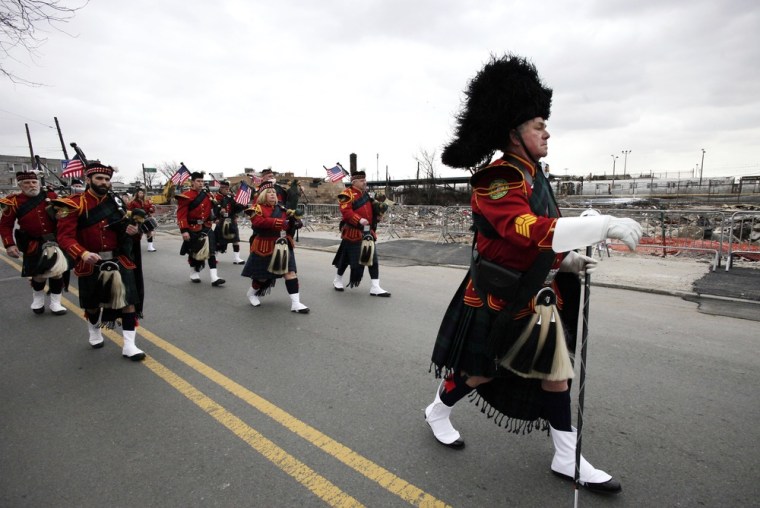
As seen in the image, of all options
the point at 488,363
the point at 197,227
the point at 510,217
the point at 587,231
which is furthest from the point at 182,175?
the point at 587,231

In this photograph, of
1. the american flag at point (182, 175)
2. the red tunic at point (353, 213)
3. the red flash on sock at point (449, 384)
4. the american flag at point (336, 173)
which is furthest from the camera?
the american flag at point (182, 175)

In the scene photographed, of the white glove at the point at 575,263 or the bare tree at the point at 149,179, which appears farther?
the bare tree at the point at 149,179

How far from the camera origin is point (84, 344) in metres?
4.60

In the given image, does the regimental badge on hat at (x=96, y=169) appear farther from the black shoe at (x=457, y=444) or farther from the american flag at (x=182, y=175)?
the american flag at (x=182, y=175)

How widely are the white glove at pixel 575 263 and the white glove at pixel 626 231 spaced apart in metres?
0.25

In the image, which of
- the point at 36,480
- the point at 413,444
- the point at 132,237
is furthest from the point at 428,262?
the point at 36,480

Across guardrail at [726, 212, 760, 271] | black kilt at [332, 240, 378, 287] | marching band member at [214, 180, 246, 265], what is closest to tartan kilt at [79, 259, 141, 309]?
black kilt at [332, 240, 378, 287]

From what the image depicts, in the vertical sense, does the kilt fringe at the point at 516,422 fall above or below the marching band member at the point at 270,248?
below

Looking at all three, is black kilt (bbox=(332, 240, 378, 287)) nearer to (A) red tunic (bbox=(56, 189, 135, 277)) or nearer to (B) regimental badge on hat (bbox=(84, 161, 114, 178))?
Result: (A) red tunic (bbox=(56, 189, 135, 277))

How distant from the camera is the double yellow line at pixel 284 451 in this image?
2.24 meters

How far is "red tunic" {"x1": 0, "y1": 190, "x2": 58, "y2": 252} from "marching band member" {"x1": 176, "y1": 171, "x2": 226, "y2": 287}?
83.9 inches

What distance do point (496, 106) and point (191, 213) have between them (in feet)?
23.3

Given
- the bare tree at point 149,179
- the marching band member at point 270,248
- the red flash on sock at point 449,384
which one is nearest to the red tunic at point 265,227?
the marching band member at point 270,248

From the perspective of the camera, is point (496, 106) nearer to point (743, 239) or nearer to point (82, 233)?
point (82, 233)
